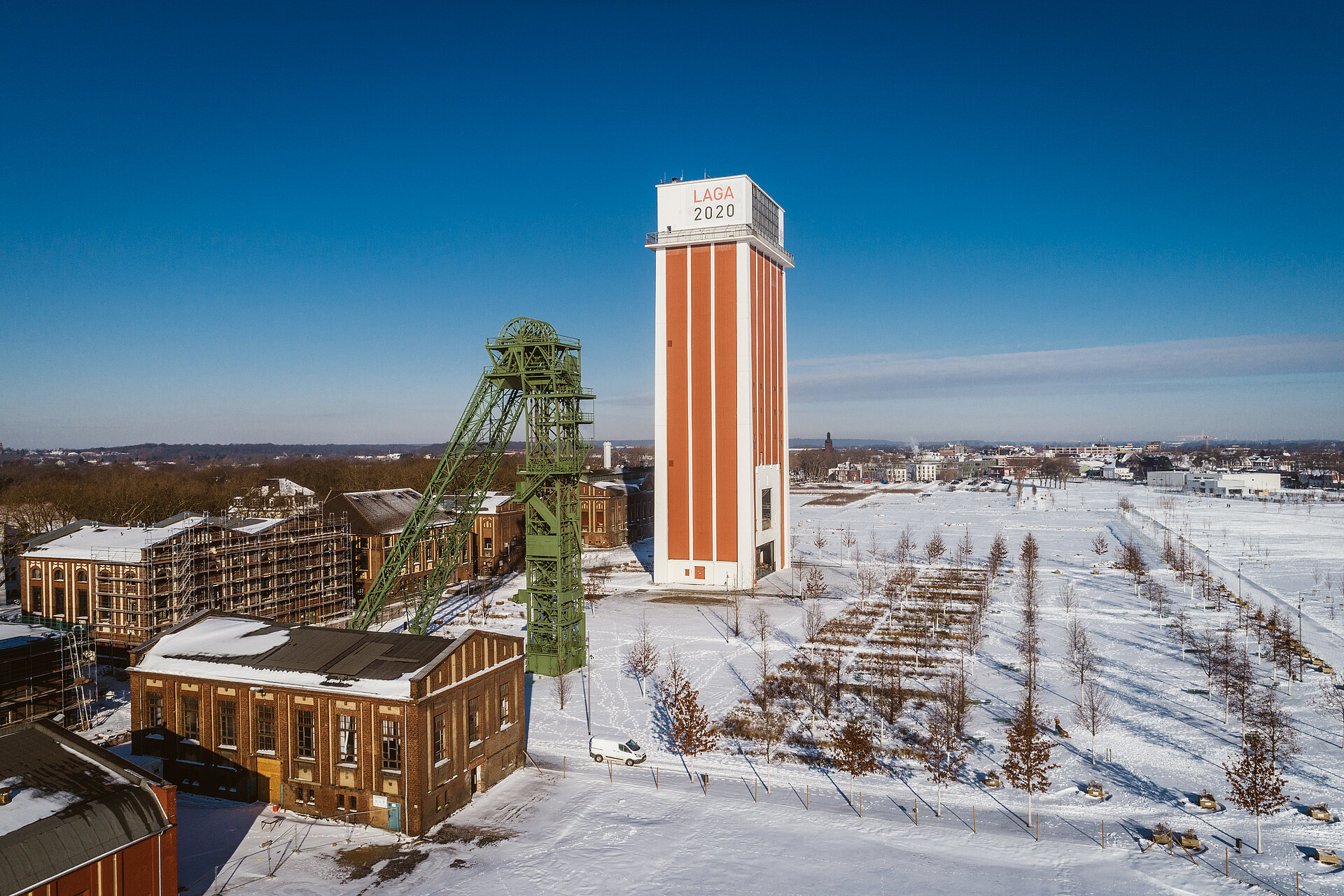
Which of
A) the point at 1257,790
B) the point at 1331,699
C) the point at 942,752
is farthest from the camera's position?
the point at 1331,699

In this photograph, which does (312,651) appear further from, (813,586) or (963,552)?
(963,552)

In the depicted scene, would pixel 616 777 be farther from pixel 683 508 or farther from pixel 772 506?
pixel 772 506

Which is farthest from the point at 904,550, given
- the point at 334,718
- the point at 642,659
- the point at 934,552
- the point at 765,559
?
the point at 334,718

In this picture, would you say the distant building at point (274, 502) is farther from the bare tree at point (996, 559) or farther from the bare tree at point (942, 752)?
the bare tree at point (996, 559)

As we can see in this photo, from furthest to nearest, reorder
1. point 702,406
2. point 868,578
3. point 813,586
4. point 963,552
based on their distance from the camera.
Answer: point 963,552, point 868,578, point 702,406, point 813,586

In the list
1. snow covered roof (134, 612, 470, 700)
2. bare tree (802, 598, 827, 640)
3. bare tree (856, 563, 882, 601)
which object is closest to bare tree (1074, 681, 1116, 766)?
bare tree (802, 598, 827, 640)

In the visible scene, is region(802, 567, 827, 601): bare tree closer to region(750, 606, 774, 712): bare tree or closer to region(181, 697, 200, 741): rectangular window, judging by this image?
region(750, 606, 774, 712): bare tree
